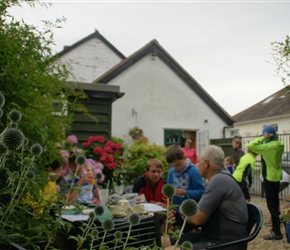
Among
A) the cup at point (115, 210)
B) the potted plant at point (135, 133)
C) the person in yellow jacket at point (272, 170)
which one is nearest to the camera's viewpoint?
the cup at point (115, 210)

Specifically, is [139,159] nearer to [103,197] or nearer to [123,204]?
[103,197]

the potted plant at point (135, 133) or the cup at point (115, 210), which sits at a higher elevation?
the potted plant at point (135, 133)

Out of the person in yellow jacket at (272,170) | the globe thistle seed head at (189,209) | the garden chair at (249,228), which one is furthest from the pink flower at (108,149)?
the globe thistle seed head at (189,209)

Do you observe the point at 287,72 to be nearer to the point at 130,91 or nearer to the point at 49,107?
the point at 49,107

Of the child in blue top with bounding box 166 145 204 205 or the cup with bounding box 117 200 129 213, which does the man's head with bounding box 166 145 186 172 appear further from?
the cup with bounding box 117 200 129 213

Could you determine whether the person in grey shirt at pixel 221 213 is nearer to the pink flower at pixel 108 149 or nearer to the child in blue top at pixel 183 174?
the child in blue top at pixel 183 174

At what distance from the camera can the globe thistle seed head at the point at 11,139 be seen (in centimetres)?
151

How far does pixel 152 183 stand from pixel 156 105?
11386 mm

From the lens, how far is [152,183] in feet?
17.0

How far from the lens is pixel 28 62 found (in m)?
2.12

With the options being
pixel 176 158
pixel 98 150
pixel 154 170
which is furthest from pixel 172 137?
pixel 176 158

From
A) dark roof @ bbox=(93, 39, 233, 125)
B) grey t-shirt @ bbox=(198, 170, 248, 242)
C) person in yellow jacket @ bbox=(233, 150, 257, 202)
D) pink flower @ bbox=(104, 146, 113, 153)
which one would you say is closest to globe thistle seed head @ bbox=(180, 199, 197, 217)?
grey t-shirt @ bbox=(198, 170, 248, 242)

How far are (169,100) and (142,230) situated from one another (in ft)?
44.9

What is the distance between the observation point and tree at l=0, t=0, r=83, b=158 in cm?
206
